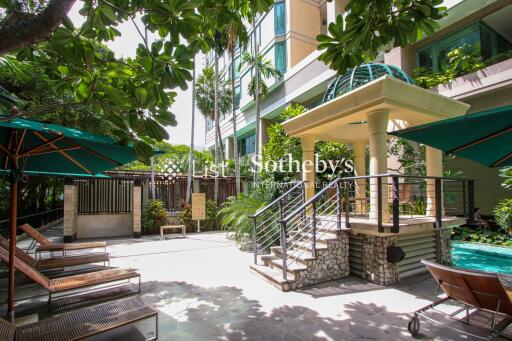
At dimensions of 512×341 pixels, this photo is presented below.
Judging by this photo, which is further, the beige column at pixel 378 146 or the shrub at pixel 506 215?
the shrub at pixel 506 215

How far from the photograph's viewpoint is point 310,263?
5.10 meters

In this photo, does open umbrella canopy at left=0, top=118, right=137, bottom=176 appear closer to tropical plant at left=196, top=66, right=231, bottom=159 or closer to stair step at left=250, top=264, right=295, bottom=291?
stair step at left=250, top=264, right=295, bottom=291

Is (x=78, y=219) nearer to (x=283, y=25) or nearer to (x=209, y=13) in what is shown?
(x=209, y=13)

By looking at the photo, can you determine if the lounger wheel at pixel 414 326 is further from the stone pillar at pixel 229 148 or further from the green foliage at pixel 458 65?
the stone pillar at pixel 229 148

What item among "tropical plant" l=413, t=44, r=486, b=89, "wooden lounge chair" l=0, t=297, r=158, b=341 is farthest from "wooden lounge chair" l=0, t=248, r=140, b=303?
"tropical plant" l=413, t=44, r=486, b=89

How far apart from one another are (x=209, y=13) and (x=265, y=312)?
3955 mm

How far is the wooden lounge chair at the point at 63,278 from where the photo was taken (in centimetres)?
370

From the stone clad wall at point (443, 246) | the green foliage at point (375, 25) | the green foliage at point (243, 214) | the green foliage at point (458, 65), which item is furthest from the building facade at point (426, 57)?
the green foliage at point (243, 214)

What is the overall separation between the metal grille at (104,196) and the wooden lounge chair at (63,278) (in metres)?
7.85

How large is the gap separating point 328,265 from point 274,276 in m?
1.11

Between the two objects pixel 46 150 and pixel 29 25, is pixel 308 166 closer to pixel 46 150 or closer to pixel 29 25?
pixel 46 150

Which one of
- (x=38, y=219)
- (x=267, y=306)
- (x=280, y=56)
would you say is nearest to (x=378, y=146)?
(x=267, y=306)

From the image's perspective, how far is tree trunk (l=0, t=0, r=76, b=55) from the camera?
1.89 metres

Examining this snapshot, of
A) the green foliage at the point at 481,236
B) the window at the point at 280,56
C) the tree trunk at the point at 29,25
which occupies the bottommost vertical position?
the green foliage at the point at 481,236
